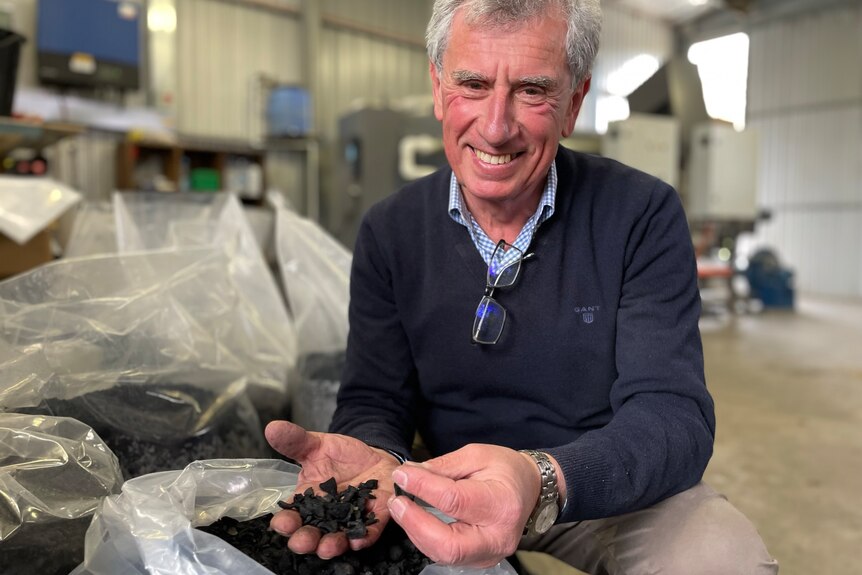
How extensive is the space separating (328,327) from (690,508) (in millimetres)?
1120

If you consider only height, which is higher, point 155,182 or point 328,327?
point 155,182

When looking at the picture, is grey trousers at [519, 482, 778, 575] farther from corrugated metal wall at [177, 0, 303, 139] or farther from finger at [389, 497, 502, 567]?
corrugated metal wall at [177, 0, 303, 139]

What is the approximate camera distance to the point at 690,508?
0.91 meters

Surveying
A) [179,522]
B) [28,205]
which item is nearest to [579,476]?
[179,522]

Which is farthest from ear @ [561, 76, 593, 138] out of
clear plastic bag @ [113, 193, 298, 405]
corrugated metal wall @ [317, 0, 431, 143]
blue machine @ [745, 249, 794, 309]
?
blue machine @ [745, 249, 794, 309]

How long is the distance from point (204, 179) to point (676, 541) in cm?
488

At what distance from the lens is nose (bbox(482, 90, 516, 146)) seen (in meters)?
0.94

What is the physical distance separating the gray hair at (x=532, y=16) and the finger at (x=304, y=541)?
0.70 meters

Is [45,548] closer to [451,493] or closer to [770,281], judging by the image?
[451,493]

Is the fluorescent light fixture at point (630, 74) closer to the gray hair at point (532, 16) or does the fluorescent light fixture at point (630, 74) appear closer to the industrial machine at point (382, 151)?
the industrial machine at point (382, 151)

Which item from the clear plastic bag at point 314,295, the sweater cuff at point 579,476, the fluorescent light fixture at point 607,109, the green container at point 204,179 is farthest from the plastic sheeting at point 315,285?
the fluorescent light fixture at point 607,109

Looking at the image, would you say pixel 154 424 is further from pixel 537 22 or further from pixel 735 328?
pixel 735 328

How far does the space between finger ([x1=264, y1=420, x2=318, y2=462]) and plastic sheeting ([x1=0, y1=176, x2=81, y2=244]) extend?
1.49 metres

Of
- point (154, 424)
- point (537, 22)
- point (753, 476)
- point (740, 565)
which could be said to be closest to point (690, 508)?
point (740, 565)
